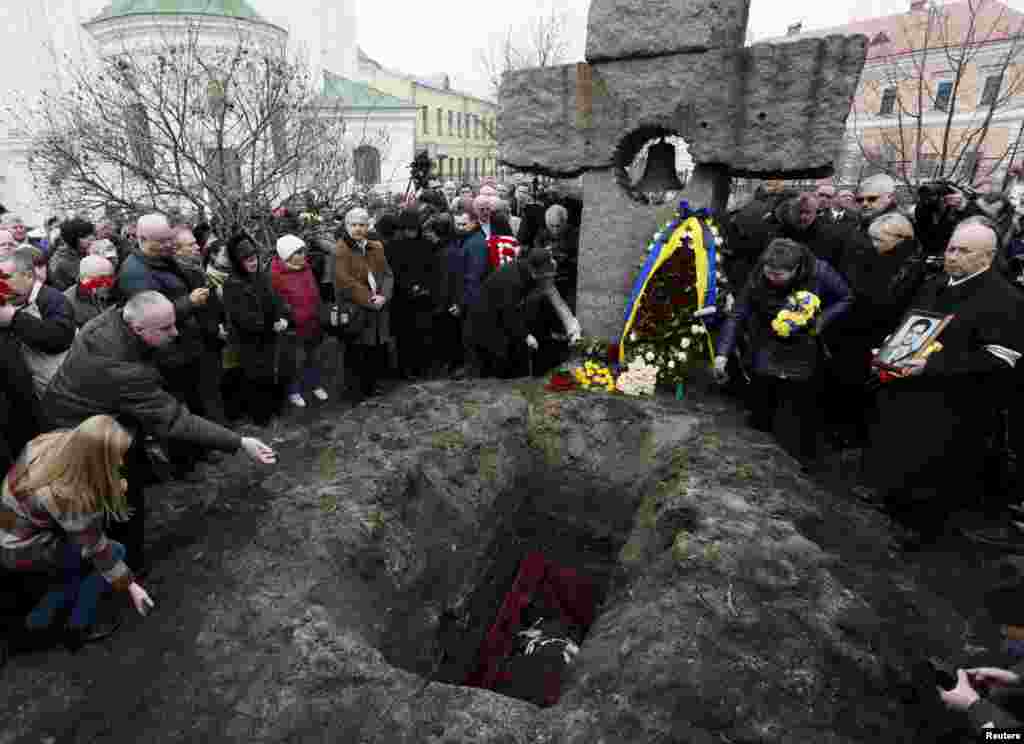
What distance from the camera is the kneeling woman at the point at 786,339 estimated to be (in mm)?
3967

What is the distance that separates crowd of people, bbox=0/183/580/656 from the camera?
2.51m

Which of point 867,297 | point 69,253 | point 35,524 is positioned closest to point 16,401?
point 35,524

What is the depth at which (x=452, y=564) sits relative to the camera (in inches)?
134

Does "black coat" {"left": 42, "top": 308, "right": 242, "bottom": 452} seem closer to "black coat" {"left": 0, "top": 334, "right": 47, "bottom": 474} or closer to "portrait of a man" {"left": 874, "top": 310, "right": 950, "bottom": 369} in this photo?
"black coat" {"left": 0, "top": 334, "right": 47, "bottom": 474}

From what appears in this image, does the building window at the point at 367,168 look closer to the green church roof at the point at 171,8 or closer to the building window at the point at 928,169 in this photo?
the green church roof at the point at 171,8

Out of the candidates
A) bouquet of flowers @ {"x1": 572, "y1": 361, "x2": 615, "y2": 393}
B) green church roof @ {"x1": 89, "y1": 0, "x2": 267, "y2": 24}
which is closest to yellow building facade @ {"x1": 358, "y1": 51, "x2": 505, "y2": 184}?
green church roof @ {"x1": 89, "y1": 0, "x2": 267, "y2": 24}

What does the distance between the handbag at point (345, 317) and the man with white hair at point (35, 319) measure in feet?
7.86

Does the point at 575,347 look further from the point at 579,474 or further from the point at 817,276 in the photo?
the point at 817,276

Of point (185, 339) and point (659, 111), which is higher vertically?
point (659, 111)

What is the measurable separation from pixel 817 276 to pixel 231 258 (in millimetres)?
4514

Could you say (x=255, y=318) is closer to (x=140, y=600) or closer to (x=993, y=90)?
(x=140, y=600)

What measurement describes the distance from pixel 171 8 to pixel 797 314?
21.3m

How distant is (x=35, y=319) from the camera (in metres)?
3.12

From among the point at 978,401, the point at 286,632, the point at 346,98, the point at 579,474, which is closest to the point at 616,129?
the point at 579,474
